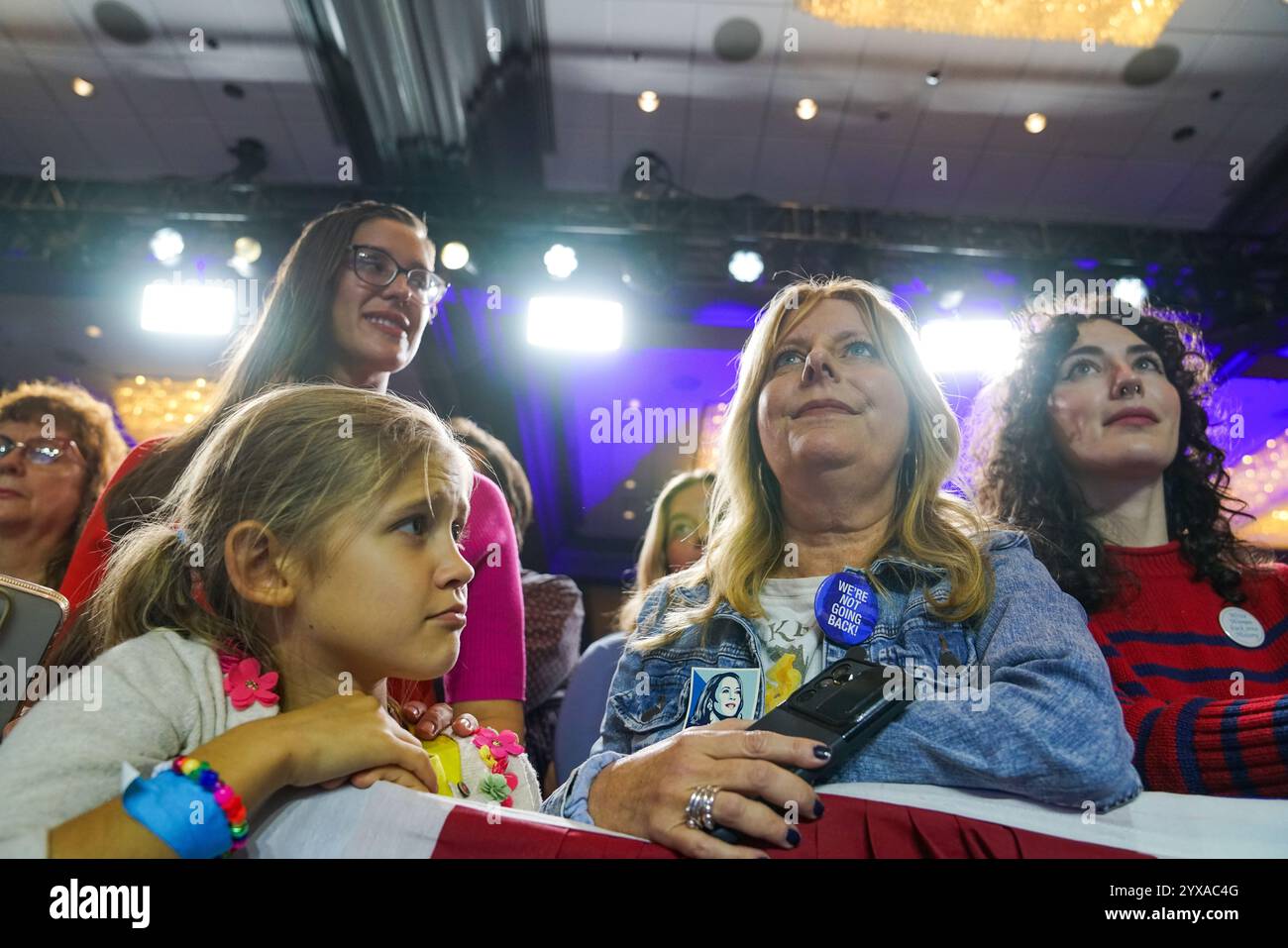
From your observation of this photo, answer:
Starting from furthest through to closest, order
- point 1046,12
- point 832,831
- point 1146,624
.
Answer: point 1046,12 < point 1146,624 < point 832,831

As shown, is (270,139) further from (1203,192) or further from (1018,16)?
(1203,192)

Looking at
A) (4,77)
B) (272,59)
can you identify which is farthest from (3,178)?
(272,59)

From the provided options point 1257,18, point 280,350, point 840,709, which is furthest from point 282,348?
point 1257,18

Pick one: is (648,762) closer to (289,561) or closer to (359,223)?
(289,561)

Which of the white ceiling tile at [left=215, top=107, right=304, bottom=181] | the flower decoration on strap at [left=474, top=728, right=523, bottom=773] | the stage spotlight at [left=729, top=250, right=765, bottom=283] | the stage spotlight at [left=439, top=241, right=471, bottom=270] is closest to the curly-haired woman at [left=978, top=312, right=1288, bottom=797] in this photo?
the flower decoration on strap at [left=474, top=728, right=523, bottom=773]

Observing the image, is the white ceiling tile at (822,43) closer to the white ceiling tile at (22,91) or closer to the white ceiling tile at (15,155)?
the white ceiling tile at (22,91)

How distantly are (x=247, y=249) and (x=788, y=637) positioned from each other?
4484 mm

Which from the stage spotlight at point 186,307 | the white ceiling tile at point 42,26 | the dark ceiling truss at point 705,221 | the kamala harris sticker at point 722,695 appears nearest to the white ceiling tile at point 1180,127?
the dark ceiling truss at point 705,221

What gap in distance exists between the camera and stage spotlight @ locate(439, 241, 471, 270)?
184 inches

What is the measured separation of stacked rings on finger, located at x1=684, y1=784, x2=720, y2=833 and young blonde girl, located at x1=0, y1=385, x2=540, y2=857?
29 cm

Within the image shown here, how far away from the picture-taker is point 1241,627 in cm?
147

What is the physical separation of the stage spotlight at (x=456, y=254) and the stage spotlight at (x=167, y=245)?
4.93ft

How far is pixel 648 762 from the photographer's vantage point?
99cm
